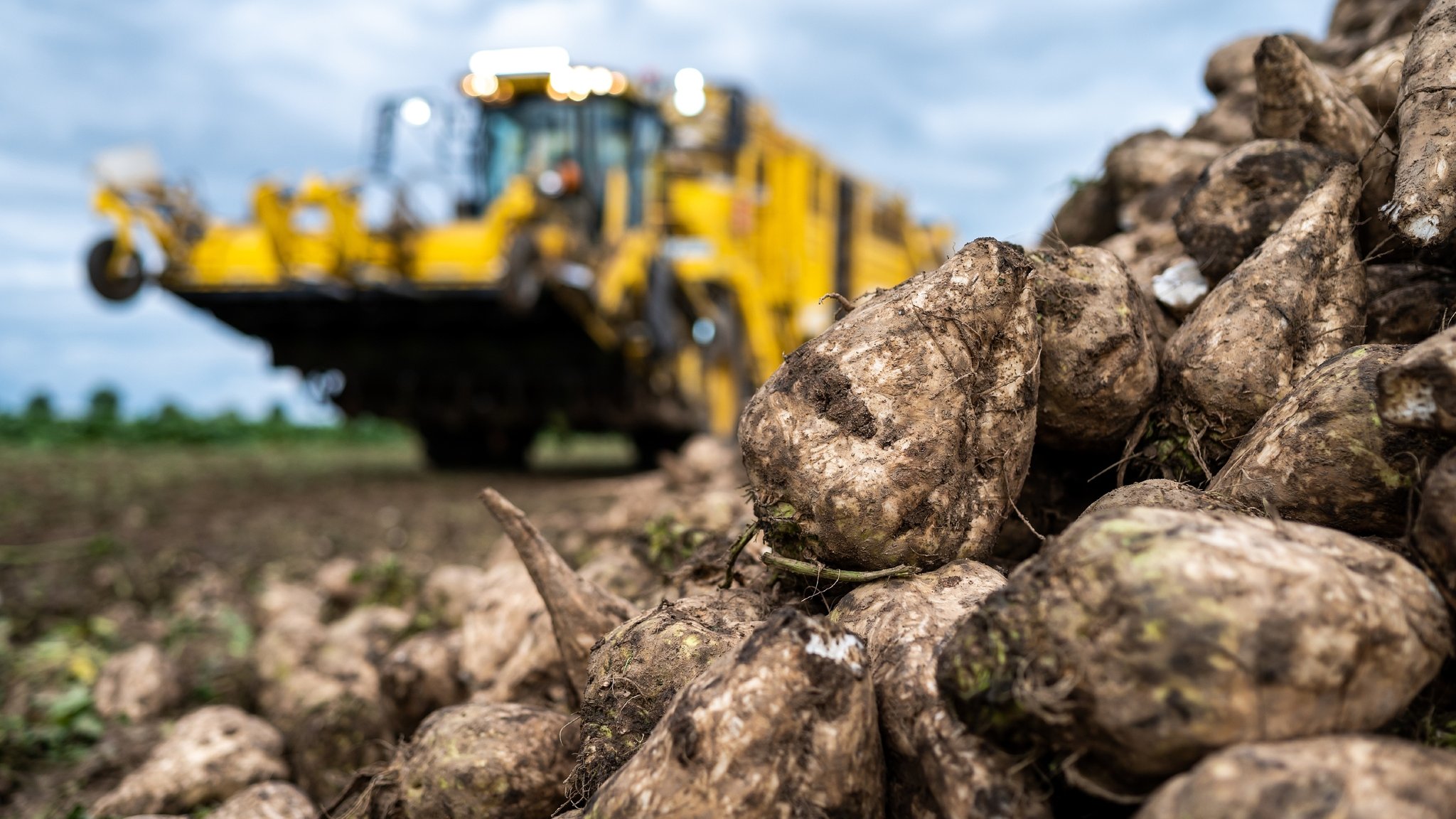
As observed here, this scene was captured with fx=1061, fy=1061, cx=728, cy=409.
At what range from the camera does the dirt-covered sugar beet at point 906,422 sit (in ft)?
7.28

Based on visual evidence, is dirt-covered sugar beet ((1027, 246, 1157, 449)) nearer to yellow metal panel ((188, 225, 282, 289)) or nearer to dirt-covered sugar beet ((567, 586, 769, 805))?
dirt-covered sugar beet ((567, 586, 769, 805))

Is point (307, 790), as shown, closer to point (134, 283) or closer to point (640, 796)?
point (640, 796)

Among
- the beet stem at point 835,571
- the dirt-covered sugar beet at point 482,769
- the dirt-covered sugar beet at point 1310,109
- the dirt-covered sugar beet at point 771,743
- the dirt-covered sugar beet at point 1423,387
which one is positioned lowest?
the dirt-covered sugar beet at point 482,769

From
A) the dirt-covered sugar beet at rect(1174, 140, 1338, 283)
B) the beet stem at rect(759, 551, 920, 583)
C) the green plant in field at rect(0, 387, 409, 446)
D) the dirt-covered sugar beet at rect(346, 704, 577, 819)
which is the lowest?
the green plant in field at rect(0, 387, 409, 446)

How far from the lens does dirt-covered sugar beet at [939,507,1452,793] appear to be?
1.56 metres

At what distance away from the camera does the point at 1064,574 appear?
172 centimetres

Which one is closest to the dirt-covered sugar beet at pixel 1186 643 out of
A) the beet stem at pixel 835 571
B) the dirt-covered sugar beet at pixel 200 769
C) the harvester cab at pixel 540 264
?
the beet stem at pixel 835 571

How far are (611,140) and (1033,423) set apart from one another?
8.97 m

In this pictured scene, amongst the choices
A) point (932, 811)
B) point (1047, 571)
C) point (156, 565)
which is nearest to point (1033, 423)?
point (1047, 571)

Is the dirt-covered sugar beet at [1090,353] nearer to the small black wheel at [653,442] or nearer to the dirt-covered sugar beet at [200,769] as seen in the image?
the dirt-covered sugar beet at [200,769]

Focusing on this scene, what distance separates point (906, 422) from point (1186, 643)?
798 millimetres

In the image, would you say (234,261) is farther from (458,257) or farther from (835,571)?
(835,571)

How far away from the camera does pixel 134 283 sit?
9227mm

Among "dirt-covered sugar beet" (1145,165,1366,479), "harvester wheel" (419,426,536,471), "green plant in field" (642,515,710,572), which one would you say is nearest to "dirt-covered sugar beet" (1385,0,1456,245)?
"dirt-covered sugar beet" (1145,165,1366,479)
